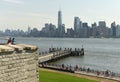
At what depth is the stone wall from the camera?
13603 millimetres

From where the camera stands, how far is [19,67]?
14.8m

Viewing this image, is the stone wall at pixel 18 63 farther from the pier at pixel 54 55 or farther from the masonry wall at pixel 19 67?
the pier at pixel 54 55

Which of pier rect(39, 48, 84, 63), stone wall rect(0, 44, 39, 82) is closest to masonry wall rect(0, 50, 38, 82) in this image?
stone wall rect(0, 44, 39, 82)

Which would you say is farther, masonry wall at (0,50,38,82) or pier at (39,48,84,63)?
pier at (39,48,84,63)

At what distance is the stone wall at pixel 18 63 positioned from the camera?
13.6 m

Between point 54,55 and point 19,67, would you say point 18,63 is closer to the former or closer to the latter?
point 19,67

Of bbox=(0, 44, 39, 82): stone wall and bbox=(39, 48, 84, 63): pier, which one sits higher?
bbox=(0, 44, 39, 82): stone wall

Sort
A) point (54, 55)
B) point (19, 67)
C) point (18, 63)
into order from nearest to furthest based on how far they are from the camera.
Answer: point (18, 63) < point (19, 67) < point (54, 55)

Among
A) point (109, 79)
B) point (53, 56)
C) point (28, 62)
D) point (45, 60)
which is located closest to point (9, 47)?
point (28, 62)

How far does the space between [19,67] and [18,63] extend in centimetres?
26

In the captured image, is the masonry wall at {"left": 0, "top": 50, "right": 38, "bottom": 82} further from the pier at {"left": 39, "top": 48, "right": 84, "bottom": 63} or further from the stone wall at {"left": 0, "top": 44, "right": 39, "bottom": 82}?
the pier at {"left": 39, "top": 48, "right": 84, "bottom": 63}

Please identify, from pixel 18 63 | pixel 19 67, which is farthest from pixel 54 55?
pixel 18 63

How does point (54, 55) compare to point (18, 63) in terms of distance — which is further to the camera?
point (54, 55)

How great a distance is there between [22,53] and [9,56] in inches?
48.2
